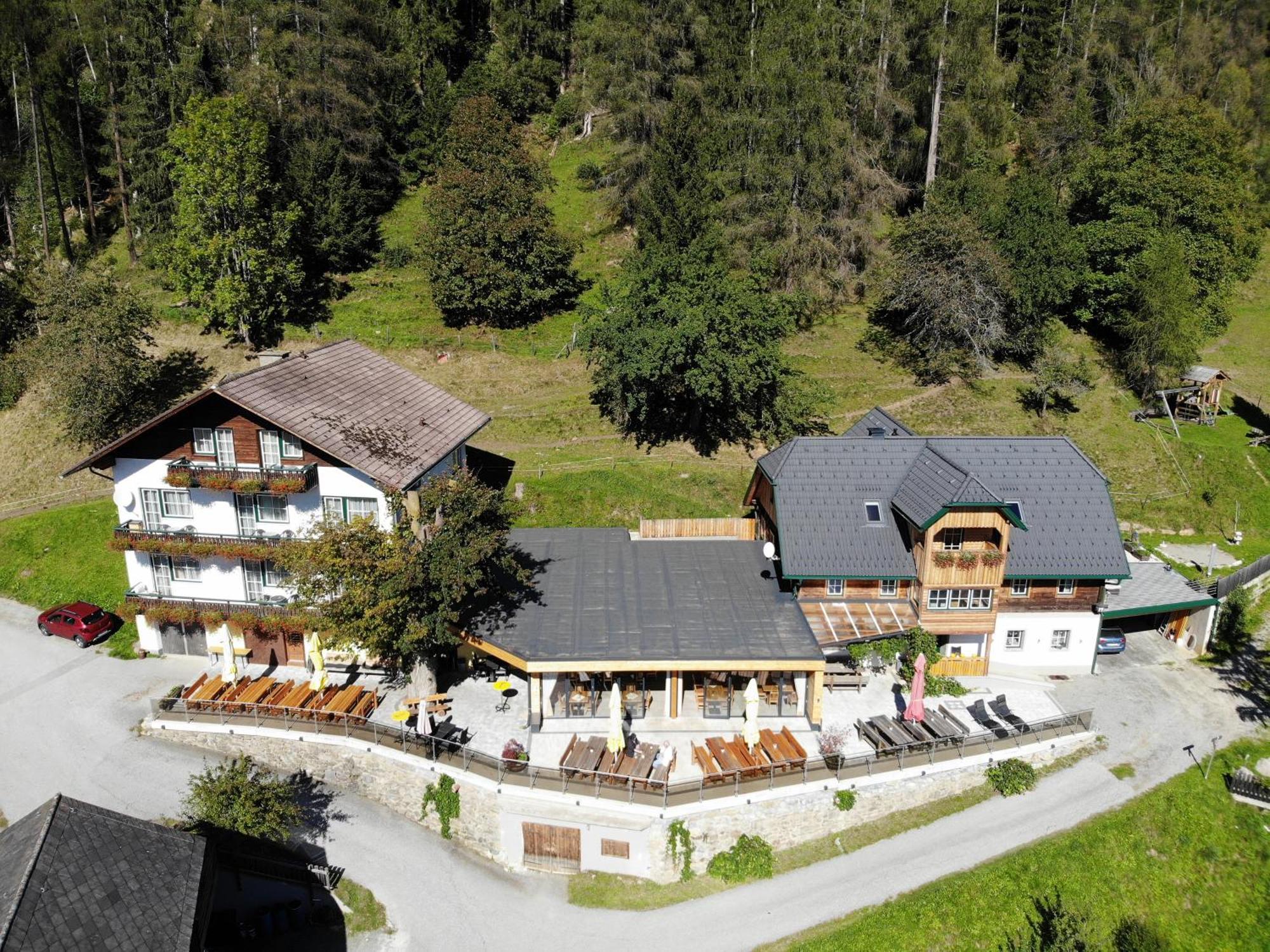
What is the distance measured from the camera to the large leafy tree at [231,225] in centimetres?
5244

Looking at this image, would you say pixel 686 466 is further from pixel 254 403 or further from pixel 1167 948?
pixel 1167 948

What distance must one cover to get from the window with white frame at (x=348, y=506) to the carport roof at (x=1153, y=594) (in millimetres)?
28958

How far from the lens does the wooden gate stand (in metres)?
27.2

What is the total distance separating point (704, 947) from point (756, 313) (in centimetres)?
2908

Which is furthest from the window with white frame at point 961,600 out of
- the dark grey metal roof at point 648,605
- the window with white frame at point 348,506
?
the window with white frame at point 348,506

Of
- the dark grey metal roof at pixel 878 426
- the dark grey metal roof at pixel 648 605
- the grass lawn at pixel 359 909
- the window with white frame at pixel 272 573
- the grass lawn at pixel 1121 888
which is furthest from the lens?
the dark grey metal roof at pixel 878 426

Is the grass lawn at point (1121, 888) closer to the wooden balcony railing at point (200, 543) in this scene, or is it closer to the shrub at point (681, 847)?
the shrub at point (681, 847)

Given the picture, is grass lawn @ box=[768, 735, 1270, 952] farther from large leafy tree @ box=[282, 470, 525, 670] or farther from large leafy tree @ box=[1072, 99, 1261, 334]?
large leafy tree @ box=[1072, 99, 1261, 334]

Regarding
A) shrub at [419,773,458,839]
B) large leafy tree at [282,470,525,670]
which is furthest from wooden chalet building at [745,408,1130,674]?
shrub at [419,773,458,839]

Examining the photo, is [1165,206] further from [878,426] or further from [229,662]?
[229,662]

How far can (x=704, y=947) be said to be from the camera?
25.2 m

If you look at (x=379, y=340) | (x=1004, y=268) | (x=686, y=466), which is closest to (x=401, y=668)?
Answer: (x=686, y=466)

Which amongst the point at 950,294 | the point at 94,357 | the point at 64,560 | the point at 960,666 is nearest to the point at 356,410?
the point at 64,560

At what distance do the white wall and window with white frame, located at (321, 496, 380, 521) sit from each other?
80.0 feet
